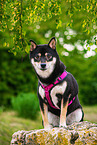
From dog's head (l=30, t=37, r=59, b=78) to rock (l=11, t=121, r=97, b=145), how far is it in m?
0.85

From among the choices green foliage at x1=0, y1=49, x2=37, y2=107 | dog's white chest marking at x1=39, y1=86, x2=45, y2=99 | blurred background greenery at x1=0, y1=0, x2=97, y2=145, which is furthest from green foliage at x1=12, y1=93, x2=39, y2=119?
dog's white chest marking at x1=39, y1=86, x2=45, y2=99

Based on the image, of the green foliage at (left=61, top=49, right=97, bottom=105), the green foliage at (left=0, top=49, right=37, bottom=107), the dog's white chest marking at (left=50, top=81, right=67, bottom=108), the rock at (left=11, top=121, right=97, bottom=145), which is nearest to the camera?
the rock at (left=11, top=121, right=97, bottom=145)

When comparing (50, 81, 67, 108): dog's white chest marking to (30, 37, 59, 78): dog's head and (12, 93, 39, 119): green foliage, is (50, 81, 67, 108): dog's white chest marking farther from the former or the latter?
(12, 93, 39, 119): green foliage

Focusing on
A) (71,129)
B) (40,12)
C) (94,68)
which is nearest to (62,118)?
(71,129)

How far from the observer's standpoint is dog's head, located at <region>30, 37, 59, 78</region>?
10.0 feet

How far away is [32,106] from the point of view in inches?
348

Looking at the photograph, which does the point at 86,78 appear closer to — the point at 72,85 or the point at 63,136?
the point at 72,85

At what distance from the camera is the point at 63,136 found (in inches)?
121

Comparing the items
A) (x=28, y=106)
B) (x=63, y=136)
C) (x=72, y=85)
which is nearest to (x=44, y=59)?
(x=72, y=85)

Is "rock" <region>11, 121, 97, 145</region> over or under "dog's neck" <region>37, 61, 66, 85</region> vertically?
Result: under

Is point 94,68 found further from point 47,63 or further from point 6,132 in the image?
point 47,63

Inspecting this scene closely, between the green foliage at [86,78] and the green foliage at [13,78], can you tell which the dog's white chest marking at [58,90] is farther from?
the green foliage at [86,78]

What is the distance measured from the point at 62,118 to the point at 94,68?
43.5ft

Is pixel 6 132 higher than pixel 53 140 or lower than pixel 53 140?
lower
